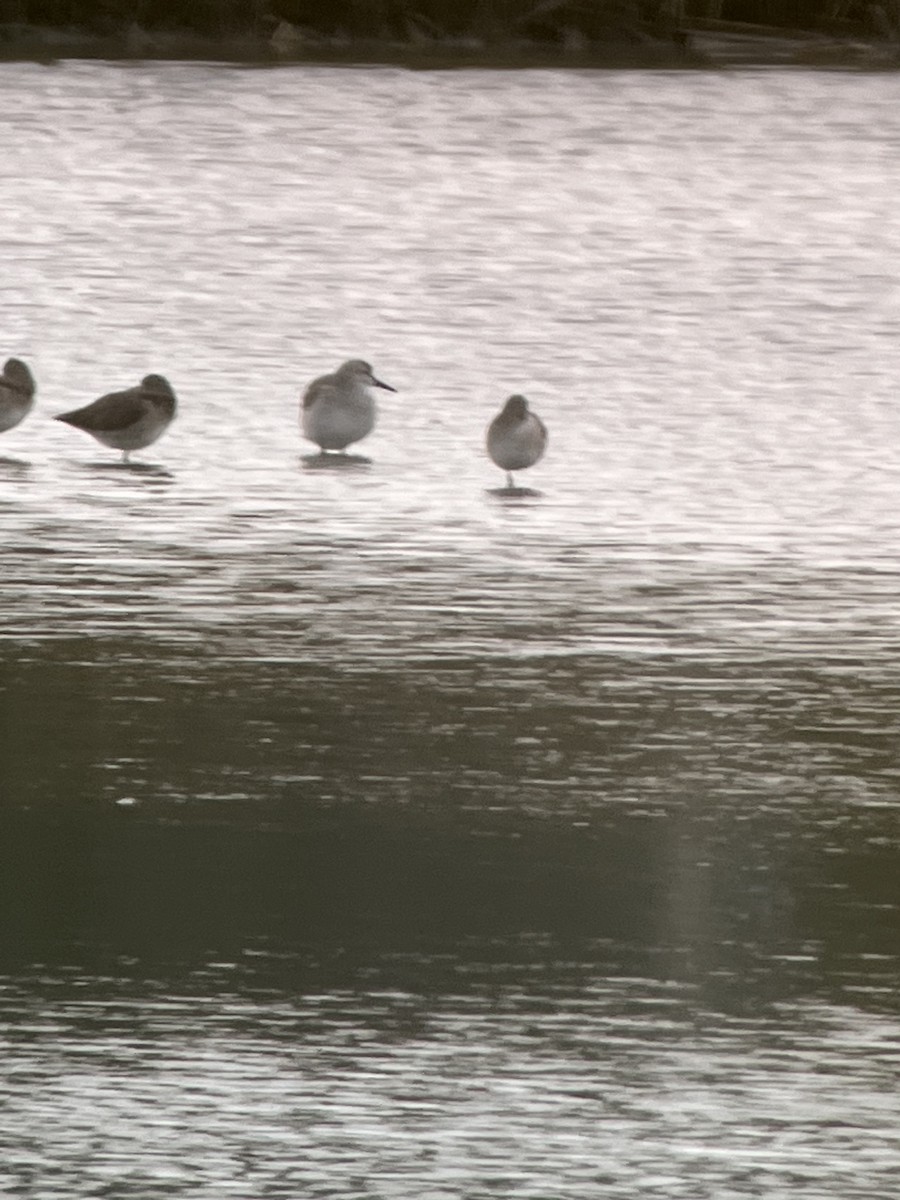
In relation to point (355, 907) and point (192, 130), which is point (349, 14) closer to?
point (192, 130)

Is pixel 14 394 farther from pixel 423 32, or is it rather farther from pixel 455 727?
pixel 423 32

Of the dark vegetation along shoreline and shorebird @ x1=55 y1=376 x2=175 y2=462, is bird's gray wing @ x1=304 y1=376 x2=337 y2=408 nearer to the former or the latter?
shorebird @ x1=55 y1=376 x2=175 y2=462

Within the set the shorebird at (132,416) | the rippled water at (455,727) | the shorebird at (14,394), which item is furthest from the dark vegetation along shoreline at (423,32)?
the shorebird at (132,416)

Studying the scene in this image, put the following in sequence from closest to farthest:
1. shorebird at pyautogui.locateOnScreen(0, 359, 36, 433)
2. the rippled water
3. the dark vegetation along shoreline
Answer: the rippled water, shorebird at pyautogui.locateOnScreen(0, 359, 36, 433), the dark vegetation along shoreline

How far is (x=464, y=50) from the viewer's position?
782 inches

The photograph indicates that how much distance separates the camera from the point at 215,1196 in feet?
11.9

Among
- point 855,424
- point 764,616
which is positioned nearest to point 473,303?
point 855,424

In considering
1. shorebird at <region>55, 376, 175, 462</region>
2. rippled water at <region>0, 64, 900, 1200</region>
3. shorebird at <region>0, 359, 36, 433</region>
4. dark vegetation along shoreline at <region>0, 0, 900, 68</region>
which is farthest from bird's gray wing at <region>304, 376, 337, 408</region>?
dark vegetation along shoreline at <region>0, 0, 900, 68</region>

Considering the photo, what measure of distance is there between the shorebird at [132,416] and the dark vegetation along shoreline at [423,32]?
424 inches

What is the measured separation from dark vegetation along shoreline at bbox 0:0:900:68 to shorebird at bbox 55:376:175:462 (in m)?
10.8

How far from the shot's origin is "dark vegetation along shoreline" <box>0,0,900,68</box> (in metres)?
19.8

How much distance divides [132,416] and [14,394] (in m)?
0.59

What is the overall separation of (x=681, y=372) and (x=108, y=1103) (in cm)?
663

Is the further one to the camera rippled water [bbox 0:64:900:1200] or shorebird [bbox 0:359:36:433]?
shorebird [bbox 0:359:36:433]
